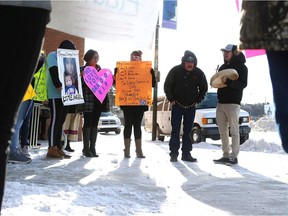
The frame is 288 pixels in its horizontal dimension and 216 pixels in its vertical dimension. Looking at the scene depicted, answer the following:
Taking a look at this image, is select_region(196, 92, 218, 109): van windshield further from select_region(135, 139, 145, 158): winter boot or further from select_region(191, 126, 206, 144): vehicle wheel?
select_region(135, 139, 145, 158): winter boot

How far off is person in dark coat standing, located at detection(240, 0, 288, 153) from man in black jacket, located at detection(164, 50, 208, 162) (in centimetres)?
538

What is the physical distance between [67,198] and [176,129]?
3.95 m

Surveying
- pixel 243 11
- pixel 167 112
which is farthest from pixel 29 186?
pixel 167 112

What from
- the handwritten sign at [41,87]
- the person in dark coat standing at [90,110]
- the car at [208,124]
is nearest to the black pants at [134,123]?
→ the person in dark coat standing at [90,110]

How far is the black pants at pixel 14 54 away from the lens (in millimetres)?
1479

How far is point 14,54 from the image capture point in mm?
1492

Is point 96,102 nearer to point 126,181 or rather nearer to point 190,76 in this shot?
point 190,76

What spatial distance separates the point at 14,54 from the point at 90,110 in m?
5.86

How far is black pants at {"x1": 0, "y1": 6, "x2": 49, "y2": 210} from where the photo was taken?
4.85 ft

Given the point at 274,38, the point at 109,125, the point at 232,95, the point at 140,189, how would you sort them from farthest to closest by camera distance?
the point at 109,125
the point at 232,95
the point at 140,189
the point at 274,38

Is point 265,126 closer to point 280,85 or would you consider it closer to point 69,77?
point 69,77

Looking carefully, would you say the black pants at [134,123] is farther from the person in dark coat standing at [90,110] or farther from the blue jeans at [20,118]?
the blue jeans at [20,118]

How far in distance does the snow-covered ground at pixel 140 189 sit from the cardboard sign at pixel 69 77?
0.95 metres

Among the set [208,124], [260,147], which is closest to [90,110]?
[260,147]
